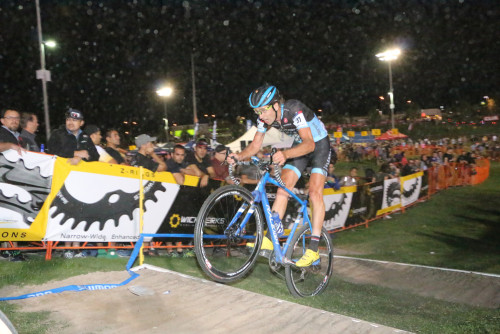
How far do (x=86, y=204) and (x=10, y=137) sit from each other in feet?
4.78

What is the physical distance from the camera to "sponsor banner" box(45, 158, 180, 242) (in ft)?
20.7

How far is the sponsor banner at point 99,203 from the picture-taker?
6.30m

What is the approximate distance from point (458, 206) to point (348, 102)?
10129 cm

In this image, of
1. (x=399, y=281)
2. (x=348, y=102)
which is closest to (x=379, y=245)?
(x=399, y=281)

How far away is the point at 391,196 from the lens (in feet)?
53.1

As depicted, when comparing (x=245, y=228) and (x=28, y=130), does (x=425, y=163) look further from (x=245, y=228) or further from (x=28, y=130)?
(x=245, y=228)

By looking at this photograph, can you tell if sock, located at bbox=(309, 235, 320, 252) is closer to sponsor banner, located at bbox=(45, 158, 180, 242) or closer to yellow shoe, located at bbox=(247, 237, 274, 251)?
yellow shoe, located at bbox=(247, 237, 274, 251)

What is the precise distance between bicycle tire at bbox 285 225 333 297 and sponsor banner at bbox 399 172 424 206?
39.3 ft

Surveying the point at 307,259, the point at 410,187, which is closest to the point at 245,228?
the point at 307,259

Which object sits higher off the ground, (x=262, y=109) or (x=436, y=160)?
(x=262, y=109)

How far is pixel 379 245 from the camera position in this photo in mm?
12047

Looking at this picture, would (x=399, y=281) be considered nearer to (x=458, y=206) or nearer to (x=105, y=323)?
(x=105, y=323)

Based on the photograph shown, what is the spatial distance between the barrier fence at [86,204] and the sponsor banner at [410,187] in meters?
11.1

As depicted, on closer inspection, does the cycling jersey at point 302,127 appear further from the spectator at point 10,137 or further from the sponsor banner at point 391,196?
the sponsor banner at point 391,196
